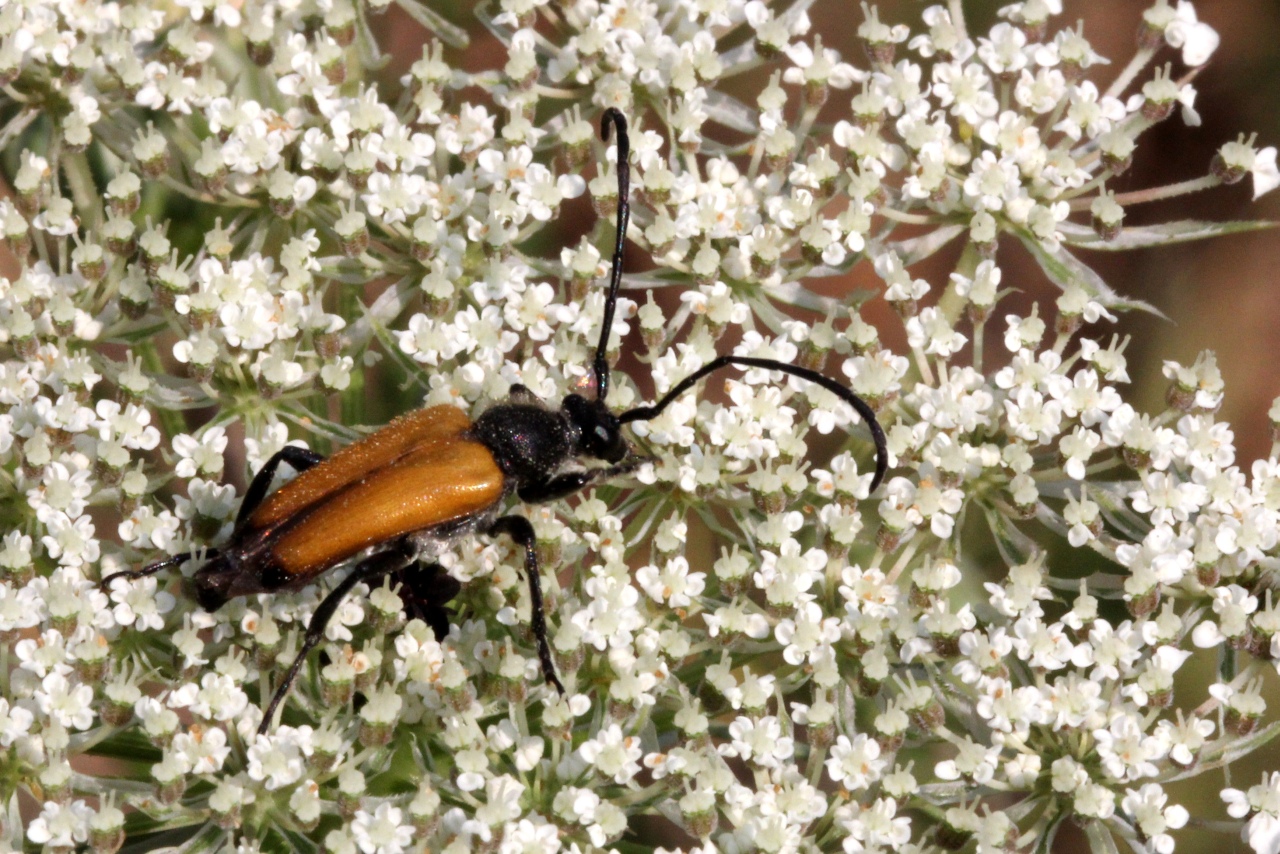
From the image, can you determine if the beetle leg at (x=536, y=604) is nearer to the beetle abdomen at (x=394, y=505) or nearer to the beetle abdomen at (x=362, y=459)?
the beetle abdomen at (x=394, y=505)

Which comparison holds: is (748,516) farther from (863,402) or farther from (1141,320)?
(1141,320)

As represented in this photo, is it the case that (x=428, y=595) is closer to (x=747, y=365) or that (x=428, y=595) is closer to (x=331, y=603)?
(x=331, y=603)

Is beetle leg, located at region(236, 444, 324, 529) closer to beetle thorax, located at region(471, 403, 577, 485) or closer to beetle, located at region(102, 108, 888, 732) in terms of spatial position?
beetle, located at region(102, 108, 888, 732)

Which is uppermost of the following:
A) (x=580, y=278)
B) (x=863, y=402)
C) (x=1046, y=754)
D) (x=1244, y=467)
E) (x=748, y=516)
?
(x=580, y=278)

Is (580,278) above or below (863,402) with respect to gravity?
above

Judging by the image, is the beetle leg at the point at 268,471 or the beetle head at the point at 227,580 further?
the beetle leg at the point at 268,471

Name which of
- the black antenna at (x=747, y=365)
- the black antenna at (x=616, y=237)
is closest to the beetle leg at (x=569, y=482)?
the black antenna at (x=747, y=365)

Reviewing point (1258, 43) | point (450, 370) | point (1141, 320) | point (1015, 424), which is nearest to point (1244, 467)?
point (1141, 320)
